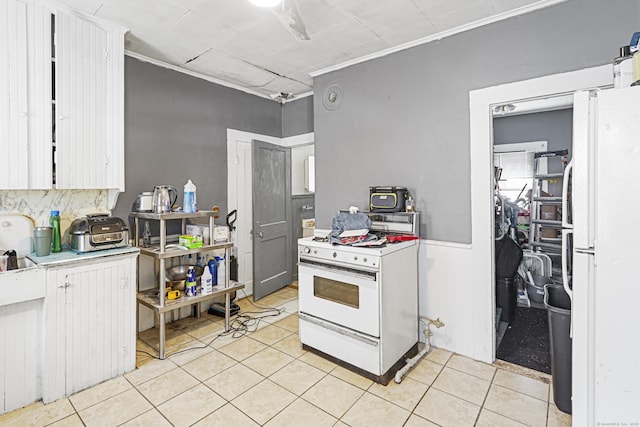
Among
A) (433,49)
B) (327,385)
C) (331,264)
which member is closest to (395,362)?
(327,385)

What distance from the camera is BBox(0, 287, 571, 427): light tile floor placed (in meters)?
1.99

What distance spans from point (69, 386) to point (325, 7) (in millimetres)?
3225

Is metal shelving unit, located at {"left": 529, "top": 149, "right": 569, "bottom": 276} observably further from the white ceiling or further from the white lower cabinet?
the white lower cabinet

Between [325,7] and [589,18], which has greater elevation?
[325,7]

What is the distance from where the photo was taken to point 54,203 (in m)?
2.64

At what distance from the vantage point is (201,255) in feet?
11.9

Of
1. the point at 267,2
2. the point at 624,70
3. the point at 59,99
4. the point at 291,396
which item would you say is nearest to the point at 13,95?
the point at 59,99

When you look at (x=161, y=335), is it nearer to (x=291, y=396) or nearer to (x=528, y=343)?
(x=291, y=396)

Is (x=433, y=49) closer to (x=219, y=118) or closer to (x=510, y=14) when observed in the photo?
(x=510, y=14)

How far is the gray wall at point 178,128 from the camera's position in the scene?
311cm

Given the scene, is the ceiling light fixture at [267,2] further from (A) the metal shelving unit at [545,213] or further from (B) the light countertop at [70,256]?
(A) the metal shelving unit at [545,213]

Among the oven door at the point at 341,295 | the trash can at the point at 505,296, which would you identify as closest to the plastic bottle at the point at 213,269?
the oven door at the point at 341,295

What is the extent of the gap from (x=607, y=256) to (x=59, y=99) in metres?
3.47

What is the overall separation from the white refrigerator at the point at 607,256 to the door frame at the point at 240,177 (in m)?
3.25
